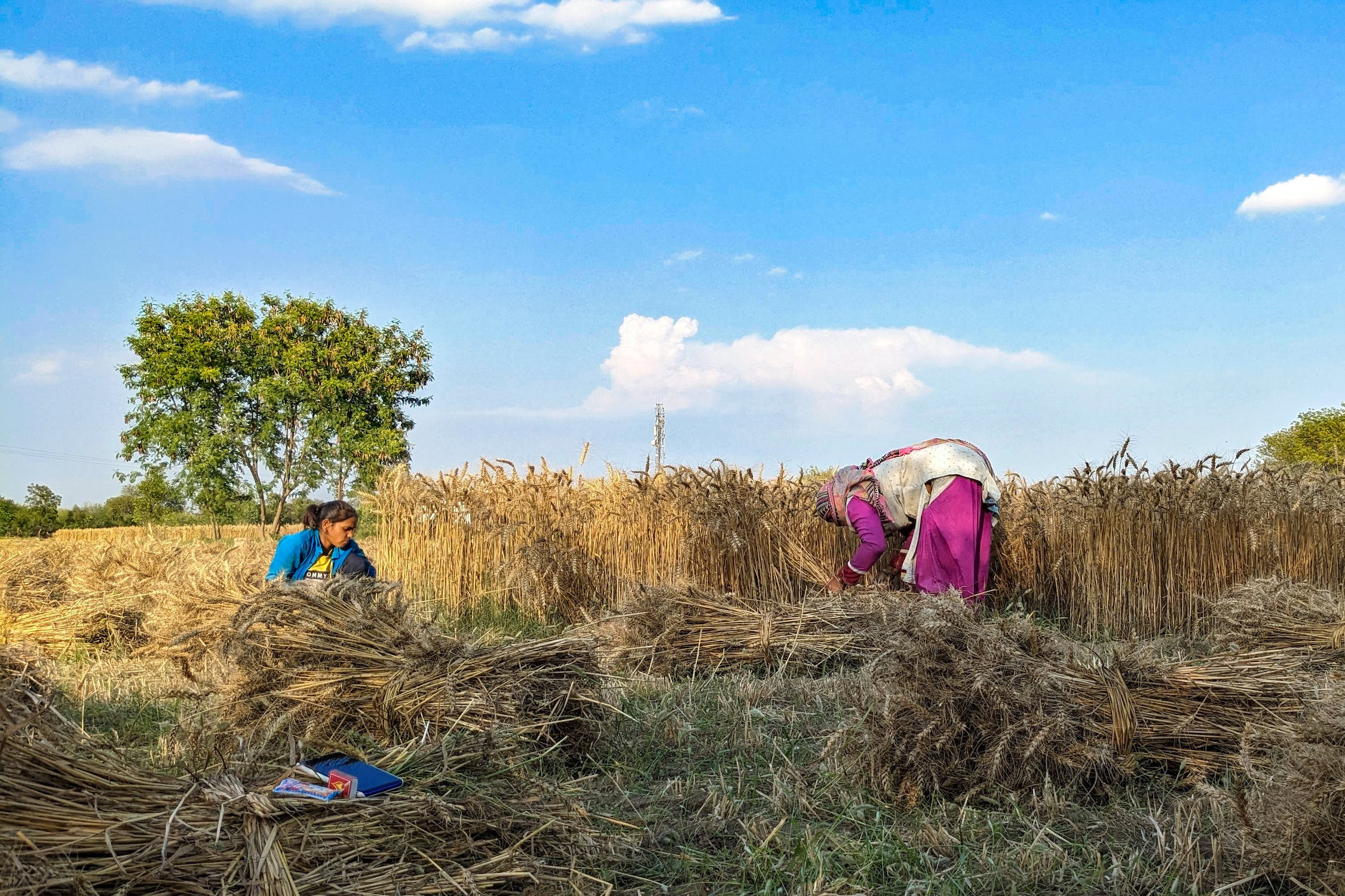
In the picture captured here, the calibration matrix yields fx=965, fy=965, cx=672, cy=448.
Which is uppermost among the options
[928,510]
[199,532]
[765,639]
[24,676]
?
[928,510]

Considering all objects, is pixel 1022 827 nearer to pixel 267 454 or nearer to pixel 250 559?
pixel 250 559

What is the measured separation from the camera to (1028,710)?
3736 millimetres

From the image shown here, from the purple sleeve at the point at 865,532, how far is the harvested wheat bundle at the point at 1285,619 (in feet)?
7.60

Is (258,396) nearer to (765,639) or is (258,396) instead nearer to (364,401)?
(364,401)

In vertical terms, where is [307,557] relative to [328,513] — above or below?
below

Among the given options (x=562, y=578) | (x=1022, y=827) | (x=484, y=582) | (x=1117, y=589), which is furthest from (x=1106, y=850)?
(x=484, y=582)

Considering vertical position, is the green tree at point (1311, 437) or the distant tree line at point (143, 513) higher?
the green tree at point (1311, 437)

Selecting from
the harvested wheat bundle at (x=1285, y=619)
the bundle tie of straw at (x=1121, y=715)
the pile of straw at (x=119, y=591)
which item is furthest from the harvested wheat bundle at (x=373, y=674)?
the harvested wheat bundle at (x=1285, y=619)

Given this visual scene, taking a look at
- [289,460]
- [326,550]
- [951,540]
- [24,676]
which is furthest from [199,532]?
[24,676]

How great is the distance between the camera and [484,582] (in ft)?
32.6

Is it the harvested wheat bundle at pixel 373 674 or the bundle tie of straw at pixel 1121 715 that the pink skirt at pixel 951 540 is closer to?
the bundle tie of straw at pixel 1121 715

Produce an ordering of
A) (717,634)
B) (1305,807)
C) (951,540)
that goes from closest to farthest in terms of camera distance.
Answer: (1305,807), (717,634), (951,540)

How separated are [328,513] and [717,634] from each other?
263 centimetres

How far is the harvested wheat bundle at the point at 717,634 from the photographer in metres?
6.18
